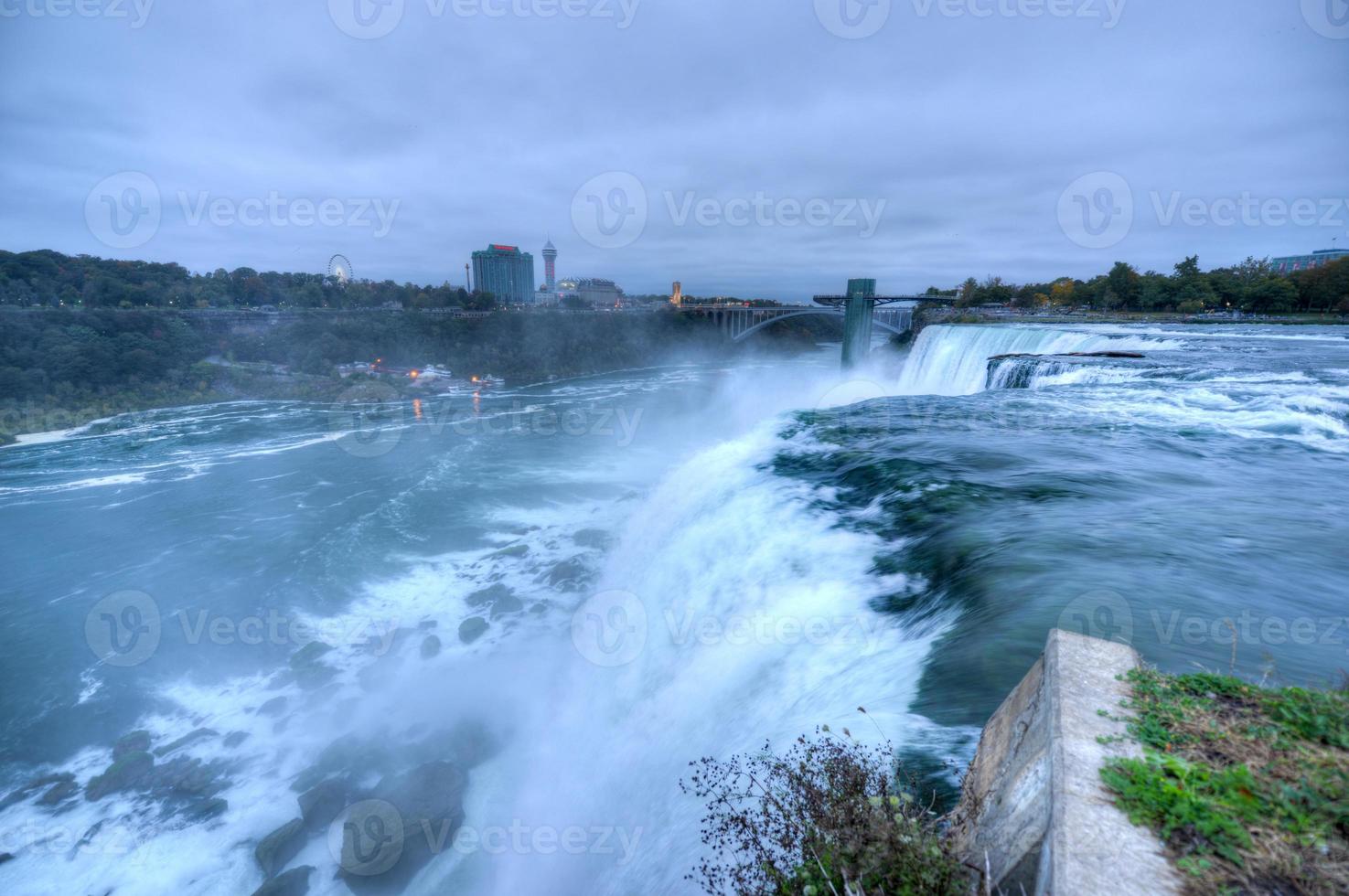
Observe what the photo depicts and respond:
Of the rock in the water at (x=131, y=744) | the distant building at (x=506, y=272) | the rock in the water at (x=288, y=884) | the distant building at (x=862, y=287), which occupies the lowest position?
the rock in the water at (x=131, y=744)

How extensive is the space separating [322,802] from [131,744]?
5198 millimetres

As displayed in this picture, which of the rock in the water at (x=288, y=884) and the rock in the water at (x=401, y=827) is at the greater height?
the rock in the water at (x=401, y=827)

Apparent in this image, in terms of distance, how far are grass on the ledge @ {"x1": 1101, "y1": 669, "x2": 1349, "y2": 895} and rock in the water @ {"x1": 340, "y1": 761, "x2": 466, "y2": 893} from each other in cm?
922

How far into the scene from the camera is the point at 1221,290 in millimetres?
41656

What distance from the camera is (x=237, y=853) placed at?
329 inches

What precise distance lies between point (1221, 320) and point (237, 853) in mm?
51094

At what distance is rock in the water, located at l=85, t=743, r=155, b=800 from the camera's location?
950cm

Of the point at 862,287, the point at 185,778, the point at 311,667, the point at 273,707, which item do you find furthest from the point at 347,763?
the point at 862,287

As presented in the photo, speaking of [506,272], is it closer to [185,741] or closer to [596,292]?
[596,292]

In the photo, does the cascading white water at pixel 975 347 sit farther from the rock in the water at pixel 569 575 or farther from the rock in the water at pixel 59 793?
the rock in the water at pixel 59 793

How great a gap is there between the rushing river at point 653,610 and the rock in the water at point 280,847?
0.23 meters

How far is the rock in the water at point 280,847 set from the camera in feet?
26.1

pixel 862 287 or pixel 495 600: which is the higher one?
pixel 862 287

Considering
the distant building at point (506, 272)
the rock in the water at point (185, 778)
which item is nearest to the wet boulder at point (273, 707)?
the rock in the water at point (185, 778)
